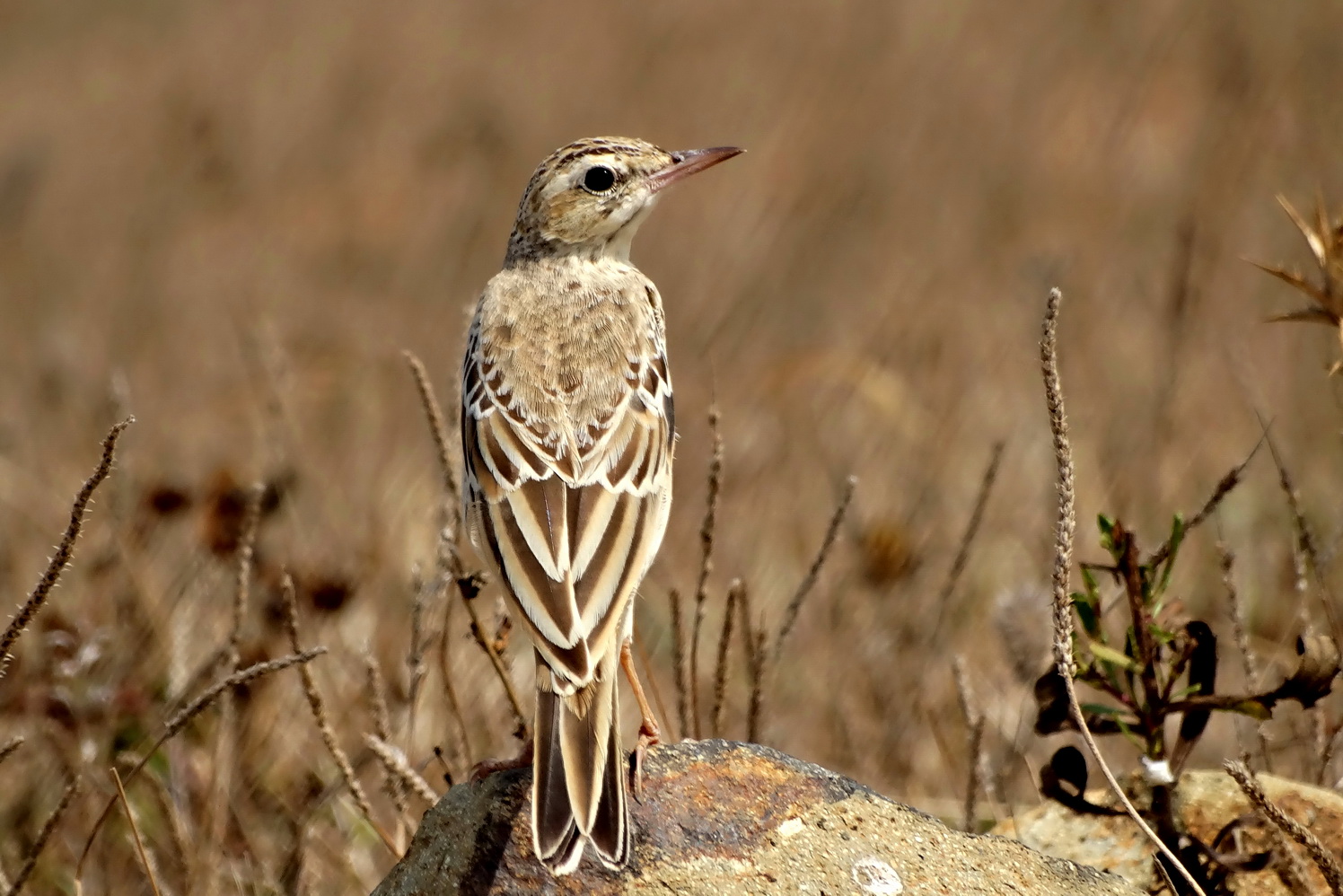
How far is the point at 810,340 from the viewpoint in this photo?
959cm

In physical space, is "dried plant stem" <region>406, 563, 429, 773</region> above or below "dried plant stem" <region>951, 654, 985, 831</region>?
above

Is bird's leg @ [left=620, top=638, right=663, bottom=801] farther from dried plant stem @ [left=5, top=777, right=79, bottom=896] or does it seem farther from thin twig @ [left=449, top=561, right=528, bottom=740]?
dried plant stem @ [left=5, top=777, right=79, bottom=896]

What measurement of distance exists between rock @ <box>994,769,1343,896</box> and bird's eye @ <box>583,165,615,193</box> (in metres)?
2.33

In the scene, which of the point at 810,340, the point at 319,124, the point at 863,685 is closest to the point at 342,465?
the point at 810,340

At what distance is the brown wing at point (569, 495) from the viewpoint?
3.40m

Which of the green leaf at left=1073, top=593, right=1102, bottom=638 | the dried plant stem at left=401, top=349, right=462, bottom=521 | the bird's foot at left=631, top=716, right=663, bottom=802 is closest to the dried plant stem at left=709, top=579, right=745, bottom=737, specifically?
the bird's foot at left=631, top=716, right=663, bottom=802

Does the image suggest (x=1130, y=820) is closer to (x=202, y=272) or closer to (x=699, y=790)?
(x=699, y=790)

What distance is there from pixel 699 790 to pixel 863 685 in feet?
9.98

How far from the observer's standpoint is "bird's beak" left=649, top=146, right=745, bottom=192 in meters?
5.09

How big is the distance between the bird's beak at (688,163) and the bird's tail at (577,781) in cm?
232

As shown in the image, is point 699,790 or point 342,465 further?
point 342,465

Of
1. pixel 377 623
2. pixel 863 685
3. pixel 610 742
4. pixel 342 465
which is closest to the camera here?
pixel 610 742

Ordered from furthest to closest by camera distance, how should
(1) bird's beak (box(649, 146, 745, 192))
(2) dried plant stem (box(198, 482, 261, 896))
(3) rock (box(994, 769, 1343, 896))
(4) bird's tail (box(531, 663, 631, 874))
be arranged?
(1) bird's beak (box(649, 146, 745, 192))
(2) dried plant stem (box(198, 482, 261, 896))
(3) rock (box(994, 769, 1343, 896))
(4) bird's tail (box(531, 663, 631, 874))

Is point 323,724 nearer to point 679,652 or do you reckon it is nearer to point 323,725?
point 323,725
